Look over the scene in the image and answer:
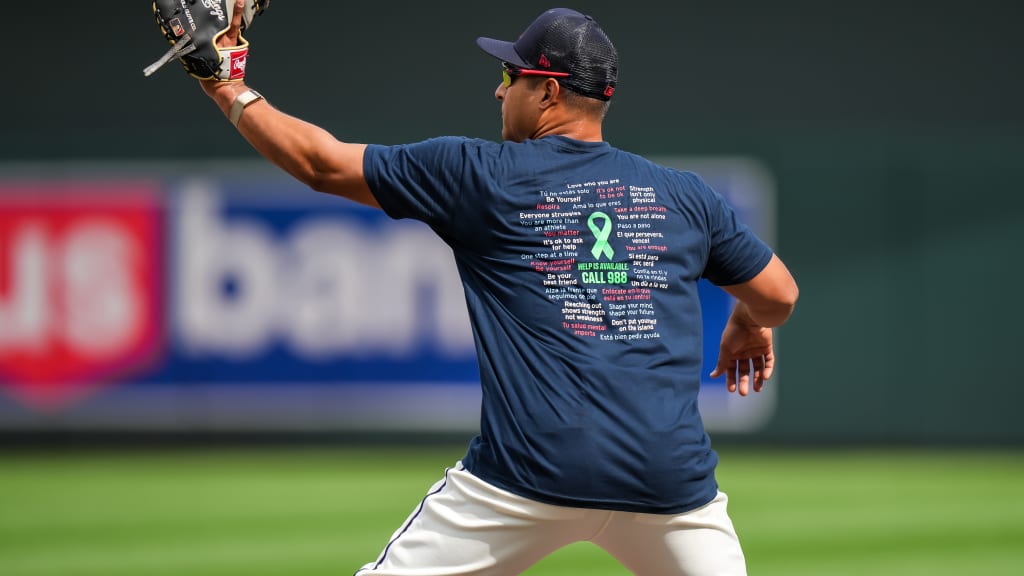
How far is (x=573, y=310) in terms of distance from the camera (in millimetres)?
3789

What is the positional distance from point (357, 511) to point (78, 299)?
15.0 ft

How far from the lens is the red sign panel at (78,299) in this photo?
12961mm

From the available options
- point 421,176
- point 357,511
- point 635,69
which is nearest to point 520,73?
point 421,176

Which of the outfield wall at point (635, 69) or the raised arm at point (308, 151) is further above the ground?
the outfield wall at point (635, 69)

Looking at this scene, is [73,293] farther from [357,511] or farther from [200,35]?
[200,35]

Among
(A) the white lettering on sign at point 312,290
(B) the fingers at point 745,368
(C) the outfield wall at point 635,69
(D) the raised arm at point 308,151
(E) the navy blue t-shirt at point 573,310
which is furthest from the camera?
(C) the outfield wall at point 635,69

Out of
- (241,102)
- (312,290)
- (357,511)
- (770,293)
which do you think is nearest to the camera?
(241,102)

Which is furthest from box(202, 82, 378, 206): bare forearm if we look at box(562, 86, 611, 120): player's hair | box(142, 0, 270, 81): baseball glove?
box(562, 86, 611, 120): player's hair

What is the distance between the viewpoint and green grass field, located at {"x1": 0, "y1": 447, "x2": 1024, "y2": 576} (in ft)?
26.0

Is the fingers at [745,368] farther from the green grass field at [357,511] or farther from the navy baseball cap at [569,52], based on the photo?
the green grass field at [357,511]

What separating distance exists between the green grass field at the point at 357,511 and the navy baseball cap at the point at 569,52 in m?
4.19

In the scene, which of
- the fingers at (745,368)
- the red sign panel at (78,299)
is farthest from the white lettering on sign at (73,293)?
the fingers at (745,368)

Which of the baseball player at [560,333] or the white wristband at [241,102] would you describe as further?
the white wristband at [241,102]

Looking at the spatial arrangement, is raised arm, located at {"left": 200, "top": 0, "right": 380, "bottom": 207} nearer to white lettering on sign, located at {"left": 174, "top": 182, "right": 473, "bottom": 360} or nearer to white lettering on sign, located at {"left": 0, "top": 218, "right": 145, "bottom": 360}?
white lettering on sign, located at {"left": 174, "top": 182, "right": 473, "bottom": 360}
